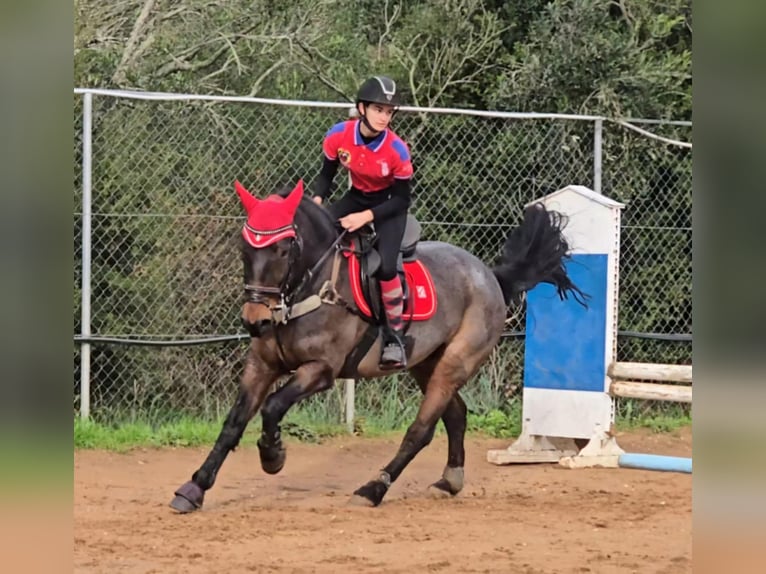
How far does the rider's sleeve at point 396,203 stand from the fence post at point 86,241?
2.79 meters

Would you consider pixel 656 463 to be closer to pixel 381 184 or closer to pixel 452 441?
pixel 452 441

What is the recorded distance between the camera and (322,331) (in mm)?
6625

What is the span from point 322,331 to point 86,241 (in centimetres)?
280

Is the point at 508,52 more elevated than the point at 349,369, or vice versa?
the point at 508,52

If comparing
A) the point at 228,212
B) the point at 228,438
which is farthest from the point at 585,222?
the point at 228,438

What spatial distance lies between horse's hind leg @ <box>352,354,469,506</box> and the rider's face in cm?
173

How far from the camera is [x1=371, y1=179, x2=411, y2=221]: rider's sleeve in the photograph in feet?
22.3

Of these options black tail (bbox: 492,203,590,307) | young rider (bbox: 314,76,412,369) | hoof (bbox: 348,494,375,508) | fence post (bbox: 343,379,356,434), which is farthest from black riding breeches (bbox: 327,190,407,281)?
fence post (bbox: 343,379,356,434)

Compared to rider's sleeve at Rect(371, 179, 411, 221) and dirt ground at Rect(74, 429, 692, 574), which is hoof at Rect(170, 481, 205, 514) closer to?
dirt ground at Rect(74, 429, 692, 574)

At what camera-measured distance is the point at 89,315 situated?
28.4 feet

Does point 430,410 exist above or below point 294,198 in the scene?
below
